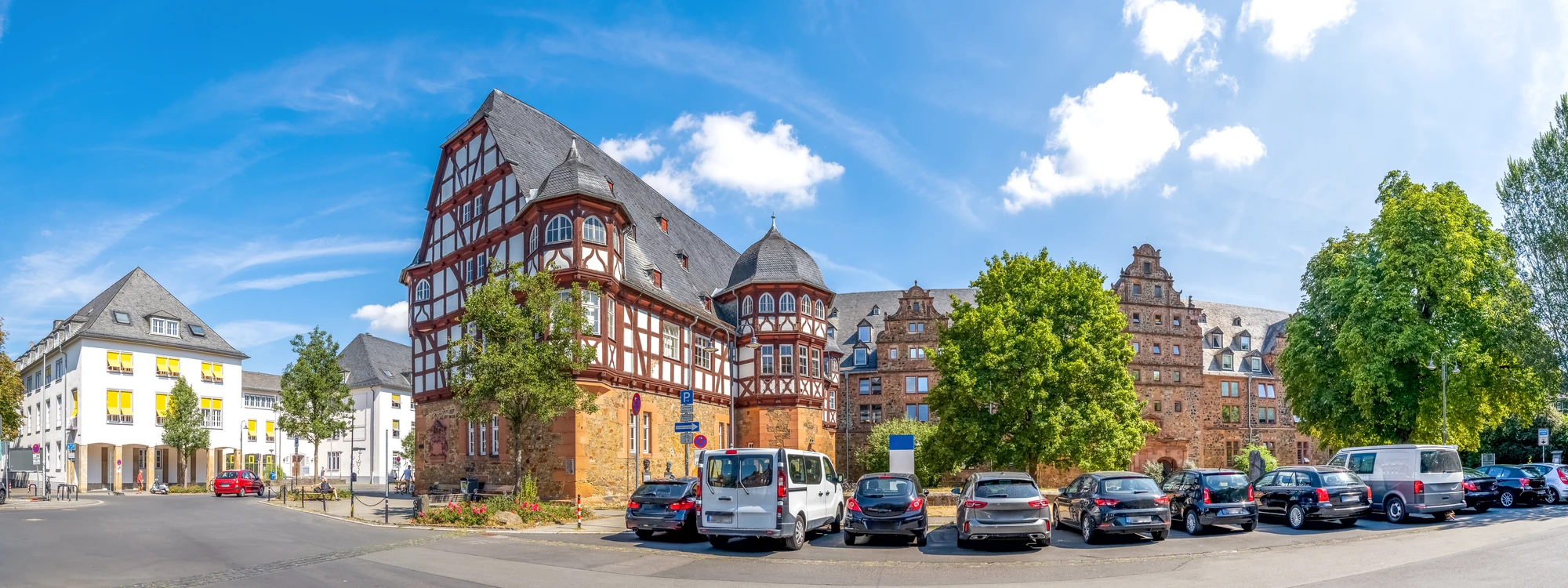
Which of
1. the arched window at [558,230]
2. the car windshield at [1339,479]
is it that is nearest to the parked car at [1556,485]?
the car windshield at [1339,479]

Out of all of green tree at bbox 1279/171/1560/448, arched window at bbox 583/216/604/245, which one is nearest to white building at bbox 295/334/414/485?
arched window at bbox 583/216/604/245

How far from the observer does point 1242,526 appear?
20.8 m

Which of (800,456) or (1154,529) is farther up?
(800,456)

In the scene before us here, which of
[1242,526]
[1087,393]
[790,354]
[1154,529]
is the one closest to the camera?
[1154,529]

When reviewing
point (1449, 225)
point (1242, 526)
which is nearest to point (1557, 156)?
point (1449, 225)

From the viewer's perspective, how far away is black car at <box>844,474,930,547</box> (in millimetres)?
18969

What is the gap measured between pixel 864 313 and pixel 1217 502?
158 ft

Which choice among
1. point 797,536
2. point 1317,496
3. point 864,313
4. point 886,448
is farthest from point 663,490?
point 864,313

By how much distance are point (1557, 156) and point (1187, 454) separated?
101 feet

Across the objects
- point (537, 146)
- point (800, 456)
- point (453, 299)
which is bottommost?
point (800, 456)

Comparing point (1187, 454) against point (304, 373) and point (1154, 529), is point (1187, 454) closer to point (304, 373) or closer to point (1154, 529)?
point (1154, 529)

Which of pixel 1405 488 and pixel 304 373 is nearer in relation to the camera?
pixel 1405 488

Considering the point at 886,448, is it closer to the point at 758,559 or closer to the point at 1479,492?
the point at 1479,492

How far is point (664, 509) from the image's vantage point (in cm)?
2078
